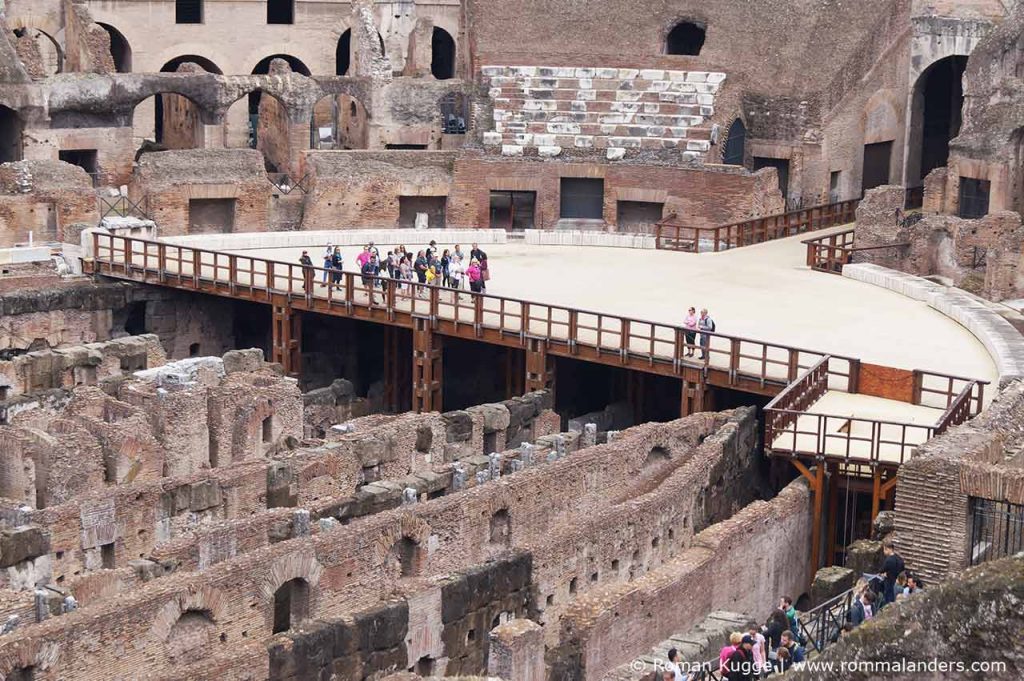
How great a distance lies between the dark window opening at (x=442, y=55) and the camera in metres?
47.8

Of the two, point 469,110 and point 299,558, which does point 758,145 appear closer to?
point 469,110

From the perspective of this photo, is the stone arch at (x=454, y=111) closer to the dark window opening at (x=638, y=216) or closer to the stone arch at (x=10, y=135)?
the dark window opening at (x=638, y=216)

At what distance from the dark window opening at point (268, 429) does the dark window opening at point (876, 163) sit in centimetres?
1948

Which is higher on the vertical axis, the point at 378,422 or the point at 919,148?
the point at 919,148

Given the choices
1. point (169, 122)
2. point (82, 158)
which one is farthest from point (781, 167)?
point (82, 158)

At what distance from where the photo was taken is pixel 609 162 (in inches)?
1596

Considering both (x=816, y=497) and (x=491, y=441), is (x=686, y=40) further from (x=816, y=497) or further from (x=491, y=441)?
(x=816, y=497)

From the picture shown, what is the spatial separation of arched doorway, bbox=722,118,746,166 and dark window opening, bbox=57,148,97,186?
13066 millimetres

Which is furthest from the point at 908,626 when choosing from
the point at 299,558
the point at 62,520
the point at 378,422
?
the point at 378,422

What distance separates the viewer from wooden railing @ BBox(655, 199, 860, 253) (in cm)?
3828

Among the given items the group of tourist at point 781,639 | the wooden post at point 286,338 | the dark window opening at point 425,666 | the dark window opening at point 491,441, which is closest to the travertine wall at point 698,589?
the group of tourist at point 781,639

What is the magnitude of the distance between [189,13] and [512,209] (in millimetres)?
9988

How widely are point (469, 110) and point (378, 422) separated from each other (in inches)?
667

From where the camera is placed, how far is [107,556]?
2138 centimetres
